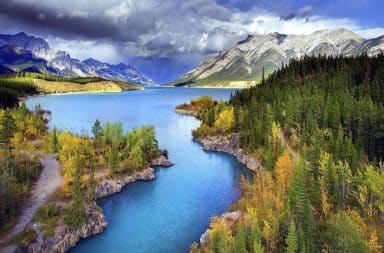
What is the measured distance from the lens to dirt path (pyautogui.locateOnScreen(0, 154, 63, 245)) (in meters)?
66.7

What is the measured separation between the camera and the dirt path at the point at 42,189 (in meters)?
66.7

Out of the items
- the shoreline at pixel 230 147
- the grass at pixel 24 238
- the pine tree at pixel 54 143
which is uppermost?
the pine tree at pixel 54 143

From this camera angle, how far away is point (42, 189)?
85438mm

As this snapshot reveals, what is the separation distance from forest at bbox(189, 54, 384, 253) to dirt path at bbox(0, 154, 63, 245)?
31235mm

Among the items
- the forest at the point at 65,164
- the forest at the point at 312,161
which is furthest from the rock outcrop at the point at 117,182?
the forest at the point at 312,161

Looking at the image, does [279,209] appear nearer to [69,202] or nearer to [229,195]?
[229,195]

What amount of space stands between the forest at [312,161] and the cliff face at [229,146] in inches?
117

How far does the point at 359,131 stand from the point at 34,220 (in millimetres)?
87266

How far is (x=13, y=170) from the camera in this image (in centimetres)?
8706

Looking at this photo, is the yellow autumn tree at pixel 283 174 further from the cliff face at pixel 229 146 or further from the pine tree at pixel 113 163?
the pine tree at pixel 113 163

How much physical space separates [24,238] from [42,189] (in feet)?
85.4

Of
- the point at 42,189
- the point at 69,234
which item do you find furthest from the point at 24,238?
the point at 42,189

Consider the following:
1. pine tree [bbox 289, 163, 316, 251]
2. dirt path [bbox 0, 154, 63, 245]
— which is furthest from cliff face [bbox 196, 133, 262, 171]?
dirt path [bbox 0, 154, 63, 245]

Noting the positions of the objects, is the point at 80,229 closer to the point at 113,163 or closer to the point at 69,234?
the point at 69,234
